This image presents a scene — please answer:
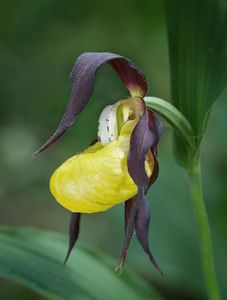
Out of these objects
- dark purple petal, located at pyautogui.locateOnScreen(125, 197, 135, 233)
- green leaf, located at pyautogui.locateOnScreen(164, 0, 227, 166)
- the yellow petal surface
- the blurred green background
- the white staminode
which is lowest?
the blurred green background

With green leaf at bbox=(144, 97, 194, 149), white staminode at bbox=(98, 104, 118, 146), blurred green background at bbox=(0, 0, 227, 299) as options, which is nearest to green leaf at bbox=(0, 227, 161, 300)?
white staminode at bbox=(98, 104, 118, 146)

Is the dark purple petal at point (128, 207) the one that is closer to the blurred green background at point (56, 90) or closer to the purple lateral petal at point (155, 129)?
the purple lateral petal at point (155, 129)

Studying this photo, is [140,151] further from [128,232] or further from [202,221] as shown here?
[202,221]

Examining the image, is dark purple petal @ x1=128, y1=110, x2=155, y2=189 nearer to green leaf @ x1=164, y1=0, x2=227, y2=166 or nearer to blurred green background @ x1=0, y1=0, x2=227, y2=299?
green leaf @ x1=164, y1=0, x2=227, y2=166

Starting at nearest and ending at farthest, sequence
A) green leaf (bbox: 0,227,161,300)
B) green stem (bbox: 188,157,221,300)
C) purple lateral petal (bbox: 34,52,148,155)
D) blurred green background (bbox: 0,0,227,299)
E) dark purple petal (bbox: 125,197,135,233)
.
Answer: purple lateral petal (bbox: 34,52,148,155), dark purple petal (bbox: 125,197,135,233), green stem (bbox: 188,157,221,300), green leaf (bbox: 0,227,161,300), blurred green background (bbox: 0,0,227,299)

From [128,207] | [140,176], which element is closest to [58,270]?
[128,207]

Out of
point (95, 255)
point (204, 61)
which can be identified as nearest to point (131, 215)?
point (204, 61)

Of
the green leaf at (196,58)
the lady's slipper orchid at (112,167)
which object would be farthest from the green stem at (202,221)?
the lady's slipper orchid at (112,167)
